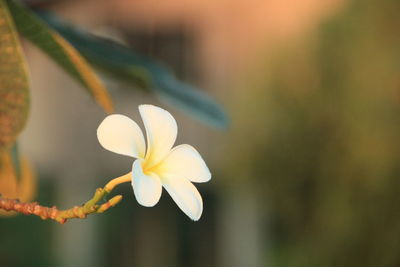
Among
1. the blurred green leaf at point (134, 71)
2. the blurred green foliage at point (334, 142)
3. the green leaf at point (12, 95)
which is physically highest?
the blurred green foliage at point (334, 142)

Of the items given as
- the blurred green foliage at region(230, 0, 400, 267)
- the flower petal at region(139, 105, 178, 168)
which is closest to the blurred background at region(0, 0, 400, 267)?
the blurred green foliage at region(230, 0, 400, 267)

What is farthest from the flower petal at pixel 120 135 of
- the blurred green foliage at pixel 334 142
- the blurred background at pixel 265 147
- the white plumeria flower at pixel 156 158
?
the blurred green foliage at pixel 334 142

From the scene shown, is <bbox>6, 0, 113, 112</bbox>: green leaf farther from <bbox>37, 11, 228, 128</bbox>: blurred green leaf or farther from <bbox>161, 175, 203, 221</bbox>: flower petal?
<bbox>161, 175, 203, 221</bbox>: flower petal

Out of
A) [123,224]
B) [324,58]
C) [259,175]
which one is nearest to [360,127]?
[324,58]

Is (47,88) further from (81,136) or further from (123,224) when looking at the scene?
(123,224)

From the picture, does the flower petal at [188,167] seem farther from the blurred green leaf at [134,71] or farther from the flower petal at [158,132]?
the blurred green leaf at [134,71]

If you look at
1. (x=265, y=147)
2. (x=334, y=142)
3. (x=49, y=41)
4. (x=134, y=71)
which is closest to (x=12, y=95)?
(x=49, y=41)
